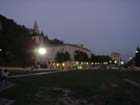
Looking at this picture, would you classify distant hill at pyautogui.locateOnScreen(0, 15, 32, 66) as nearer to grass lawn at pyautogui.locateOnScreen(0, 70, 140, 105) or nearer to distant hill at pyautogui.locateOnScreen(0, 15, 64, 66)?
distant hill at pyautogui.locateOnScreen(0, 15, 64, 66)

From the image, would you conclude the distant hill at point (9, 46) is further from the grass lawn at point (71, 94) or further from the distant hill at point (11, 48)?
the grass lawn at point (71, 94)

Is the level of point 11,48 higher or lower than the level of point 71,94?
higher

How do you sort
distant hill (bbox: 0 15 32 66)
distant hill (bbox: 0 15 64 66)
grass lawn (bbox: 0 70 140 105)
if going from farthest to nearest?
distant hill (bbox: 0 15 64 66), distant hill (bbox: 0 15 32 66), grass lawn (bbox: 0 70 140 105)

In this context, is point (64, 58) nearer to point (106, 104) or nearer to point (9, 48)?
point (9, 48)

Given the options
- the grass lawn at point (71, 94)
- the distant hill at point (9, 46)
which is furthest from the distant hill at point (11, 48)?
the grass lawn at point (71, 94)

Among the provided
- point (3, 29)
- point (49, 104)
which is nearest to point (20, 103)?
point (49, 104)

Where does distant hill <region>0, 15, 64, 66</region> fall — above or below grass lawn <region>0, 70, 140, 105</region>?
above

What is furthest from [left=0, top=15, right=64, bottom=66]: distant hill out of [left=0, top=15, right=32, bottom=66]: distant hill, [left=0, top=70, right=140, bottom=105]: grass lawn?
[left=0, top=70, right=140, bottom=105]: grass lawn

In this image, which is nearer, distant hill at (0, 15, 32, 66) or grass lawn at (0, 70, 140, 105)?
grass lawn at (0, 70, 140, 105)

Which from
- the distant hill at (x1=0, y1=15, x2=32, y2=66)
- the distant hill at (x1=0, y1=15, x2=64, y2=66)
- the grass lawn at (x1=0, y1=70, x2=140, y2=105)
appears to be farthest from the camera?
the distant hill at (x1=0, y1=15, x2=64, y2=66)

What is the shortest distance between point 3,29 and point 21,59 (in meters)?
11.9

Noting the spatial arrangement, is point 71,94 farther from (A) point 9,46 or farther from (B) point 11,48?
(B) point 11,48

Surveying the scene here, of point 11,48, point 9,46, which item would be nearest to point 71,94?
point 9,46

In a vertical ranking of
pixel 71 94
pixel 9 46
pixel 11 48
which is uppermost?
pixel 9 46
